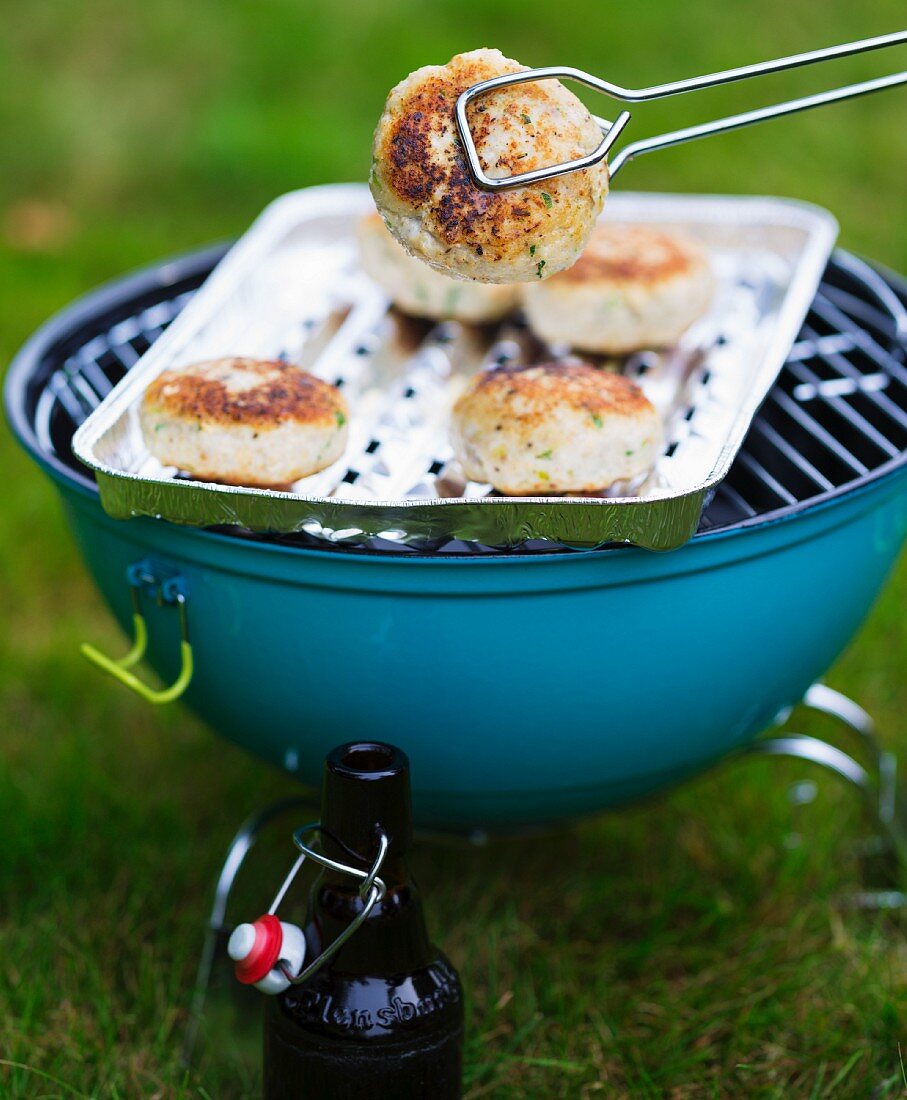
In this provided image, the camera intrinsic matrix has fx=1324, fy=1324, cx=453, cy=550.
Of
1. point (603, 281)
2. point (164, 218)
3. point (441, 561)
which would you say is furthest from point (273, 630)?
point (164, 218)

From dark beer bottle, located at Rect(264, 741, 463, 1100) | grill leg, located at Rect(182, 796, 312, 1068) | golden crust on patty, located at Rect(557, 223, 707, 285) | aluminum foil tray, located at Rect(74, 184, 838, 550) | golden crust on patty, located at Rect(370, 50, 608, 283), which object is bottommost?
grill leg, located at Rect(182, 796, 312, 1068)

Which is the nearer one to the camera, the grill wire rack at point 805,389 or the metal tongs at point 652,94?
the metal tongs at point 652,94

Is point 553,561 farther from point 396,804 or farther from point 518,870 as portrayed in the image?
point 518,870

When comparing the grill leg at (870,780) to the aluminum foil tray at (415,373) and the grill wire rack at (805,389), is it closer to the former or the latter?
the grill wire rack at (805,389)

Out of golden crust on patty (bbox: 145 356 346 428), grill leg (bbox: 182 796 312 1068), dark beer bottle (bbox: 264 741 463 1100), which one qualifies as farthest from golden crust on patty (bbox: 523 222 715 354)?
grill leg (bbox: 182 796 312 1068)

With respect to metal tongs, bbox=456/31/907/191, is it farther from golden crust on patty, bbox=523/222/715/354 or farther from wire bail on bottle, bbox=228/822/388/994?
wire bail on bottle, bbox=228/822/388/994

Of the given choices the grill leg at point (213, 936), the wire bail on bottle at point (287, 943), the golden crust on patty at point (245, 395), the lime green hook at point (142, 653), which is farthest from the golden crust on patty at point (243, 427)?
the grill leg at point (213, 936)
